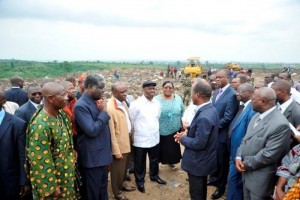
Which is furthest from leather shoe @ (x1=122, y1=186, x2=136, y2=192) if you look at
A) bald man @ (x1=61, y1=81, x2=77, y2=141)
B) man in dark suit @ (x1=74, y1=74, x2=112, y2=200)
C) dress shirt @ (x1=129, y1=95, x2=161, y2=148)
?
bald man @ (x1=61, y1=81, x2=77, y2=141)

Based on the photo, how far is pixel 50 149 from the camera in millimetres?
2654

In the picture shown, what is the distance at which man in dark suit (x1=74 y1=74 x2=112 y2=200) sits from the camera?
10.5ft

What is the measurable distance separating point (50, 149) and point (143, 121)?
204 cm

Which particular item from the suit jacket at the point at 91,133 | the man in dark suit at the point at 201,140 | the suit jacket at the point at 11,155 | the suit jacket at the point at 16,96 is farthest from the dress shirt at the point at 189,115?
the suit jacket at the point at 16,96

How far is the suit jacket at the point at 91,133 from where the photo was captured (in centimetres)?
318

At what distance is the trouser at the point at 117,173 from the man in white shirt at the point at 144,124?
0.39 meters

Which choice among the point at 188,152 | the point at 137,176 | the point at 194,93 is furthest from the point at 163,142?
the point at 194,93

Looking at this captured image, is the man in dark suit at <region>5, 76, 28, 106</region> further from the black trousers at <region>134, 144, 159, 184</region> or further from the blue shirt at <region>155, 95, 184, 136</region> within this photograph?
the blue shirt at <region>155, 95, 184, 136</region>

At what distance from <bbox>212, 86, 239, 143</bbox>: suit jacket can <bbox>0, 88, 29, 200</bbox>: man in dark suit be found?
9.83ft

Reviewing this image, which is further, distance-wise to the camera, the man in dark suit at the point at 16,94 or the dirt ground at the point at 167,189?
the man in dark suit at the point at 16,94

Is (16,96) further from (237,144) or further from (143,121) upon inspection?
(237,144)

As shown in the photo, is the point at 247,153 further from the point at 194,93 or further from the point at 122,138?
the point at 122,138

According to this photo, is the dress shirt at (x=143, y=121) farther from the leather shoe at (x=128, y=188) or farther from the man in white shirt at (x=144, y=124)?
the leather shoe at (x=128, y=188)

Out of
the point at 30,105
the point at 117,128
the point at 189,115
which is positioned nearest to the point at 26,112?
the point at 30,105
